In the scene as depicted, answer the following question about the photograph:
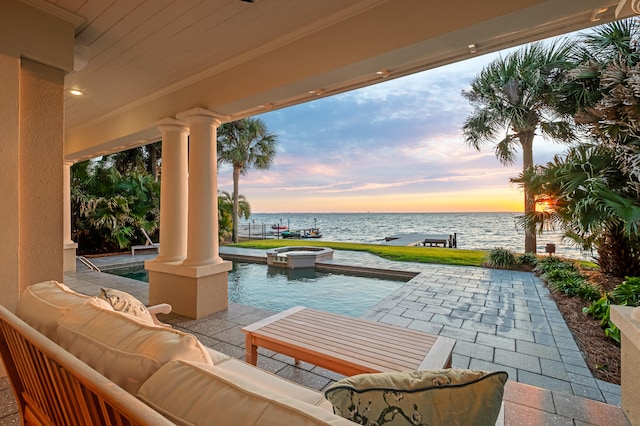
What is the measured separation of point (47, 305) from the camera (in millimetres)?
1362

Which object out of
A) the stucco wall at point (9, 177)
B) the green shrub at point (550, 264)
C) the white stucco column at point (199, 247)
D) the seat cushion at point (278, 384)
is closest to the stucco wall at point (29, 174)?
the stucco wall at point (9, 177)

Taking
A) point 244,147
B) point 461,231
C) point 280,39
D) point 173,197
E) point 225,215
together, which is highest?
point 244,147

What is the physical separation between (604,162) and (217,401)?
5377mm

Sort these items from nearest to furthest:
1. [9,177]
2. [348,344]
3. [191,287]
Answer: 1. [348,344]
2. [9,177]
3. [191,287]

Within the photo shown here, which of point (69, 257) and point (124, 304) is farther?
point (69, 257)

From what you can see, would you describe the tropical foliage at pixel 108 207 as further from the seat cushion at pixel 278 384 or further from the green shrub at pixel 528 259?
the green shrub at pixel 528 259

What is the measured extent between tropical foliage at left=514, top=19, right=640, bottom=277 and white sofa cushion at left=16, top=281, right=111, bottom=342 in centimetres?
482

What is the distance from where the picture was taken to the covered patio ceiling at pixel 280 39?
1.99 meters

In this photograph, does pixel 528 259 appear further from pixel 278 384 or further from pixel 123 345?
pixel 123 345

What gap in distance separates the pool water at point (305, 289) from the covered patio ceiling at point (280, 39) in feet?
11.1

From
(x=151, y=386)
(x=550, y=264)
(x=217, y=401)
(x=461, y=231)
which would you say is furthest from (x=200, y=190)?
(x=461, y=231)

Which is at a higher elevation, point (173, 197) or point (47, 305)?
point (173, 197)

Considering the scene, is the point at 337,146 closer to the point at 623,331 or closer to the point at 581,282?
the point at 581,282

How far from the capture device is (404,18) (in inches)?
84.7
